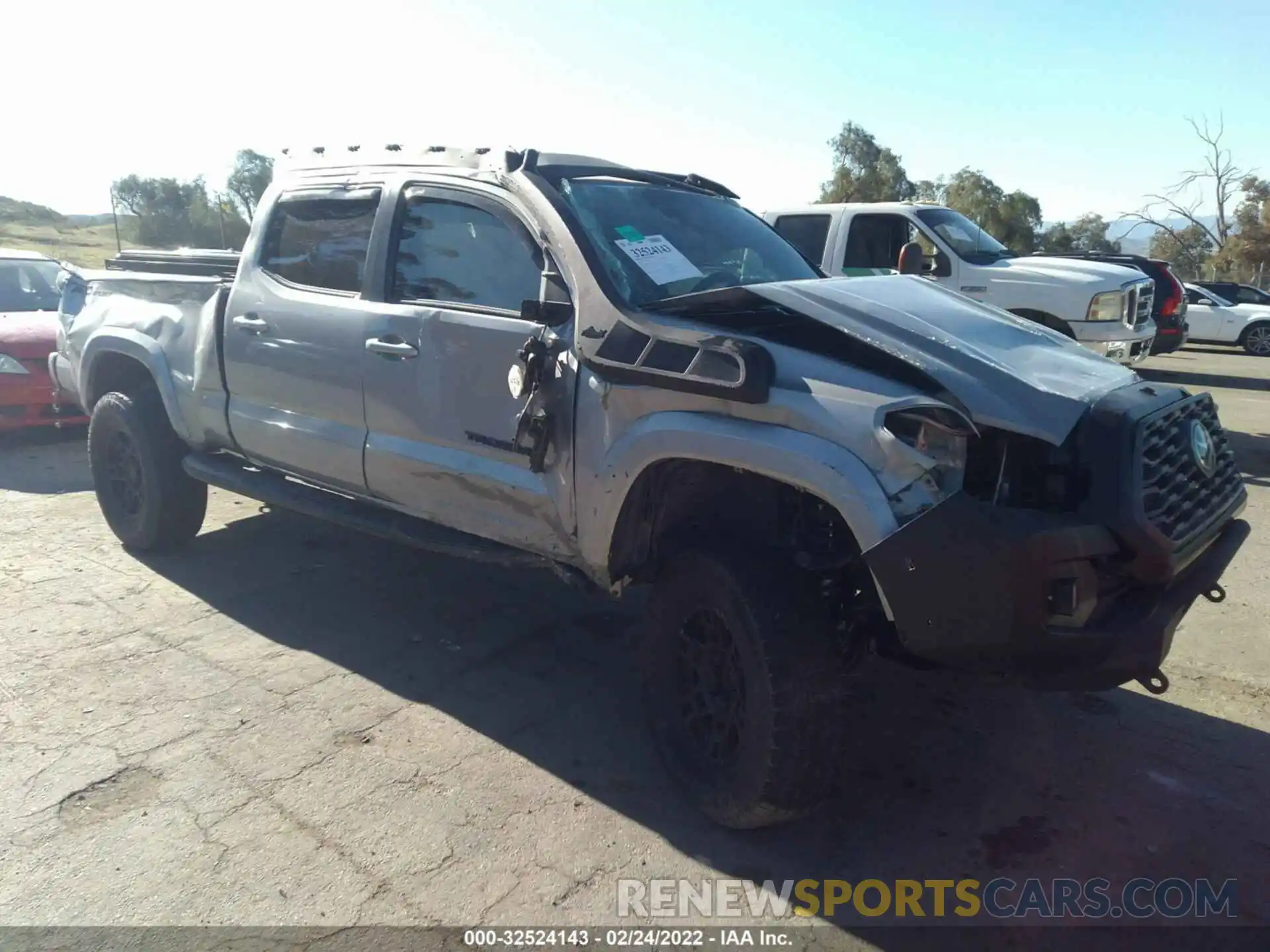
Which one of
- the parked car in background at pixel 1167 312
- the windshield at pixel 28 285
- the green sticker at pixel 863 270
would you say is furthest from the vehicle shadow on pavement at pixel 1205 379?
the windshield at pixel 28 285

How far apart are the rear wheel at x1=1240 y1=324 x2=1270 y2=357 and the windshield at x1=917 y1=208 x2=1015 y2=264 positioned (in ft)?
41.9

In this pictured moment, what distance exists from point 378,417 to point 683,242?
144 cm

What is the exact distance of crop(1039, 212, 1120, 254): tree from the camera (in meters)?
43.9

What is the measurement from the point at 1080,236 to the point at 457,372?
54.8 meters

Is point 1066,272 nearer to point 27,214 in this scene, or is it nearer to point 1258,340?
point 1258,340

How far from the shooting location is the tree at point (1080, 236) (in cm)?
4394

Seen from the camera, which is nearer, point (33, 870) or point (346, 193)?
point (33, 870)

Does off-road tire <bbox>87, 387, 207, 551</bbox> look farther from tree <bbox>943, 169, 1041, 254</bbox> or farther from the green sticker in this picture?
tree <bbox>943, 169, 1041, 254</bbox>

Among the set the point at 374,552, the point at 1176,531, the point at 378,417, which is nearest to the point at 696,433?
the point at 1176,531

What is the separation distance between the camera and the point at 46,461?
8102 millimetres

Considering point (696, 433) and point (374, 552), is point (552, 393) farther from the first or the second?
point (374, 552)

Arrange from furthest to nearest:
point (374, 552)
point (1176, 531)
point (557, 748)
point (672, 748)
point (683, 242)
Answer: point (374, 552), point (683, 242), point (557, 748), point (672, 748), point (1176, 531)

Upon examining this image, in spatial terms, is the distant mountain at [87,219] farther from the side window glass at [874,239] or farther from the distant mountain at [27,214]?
the side window glass at [874,239]

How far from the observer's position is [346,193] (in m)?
4.26
